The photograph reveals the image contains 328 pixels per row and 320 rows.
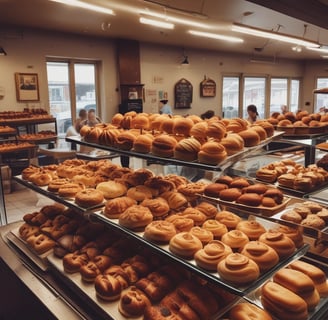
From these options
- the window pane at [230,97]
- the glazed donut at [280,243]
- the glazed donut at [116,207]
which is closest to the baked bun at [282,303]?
the glazed donut at [280,243]

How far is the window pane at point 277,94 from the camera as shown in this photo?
1245cm

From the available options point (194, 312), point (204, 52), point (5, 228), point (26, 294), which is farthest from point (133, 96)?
point (194, 312)

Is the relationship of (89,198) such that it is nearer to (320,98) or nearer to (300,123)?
(300,123)

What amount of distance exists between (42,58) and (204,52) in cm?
477

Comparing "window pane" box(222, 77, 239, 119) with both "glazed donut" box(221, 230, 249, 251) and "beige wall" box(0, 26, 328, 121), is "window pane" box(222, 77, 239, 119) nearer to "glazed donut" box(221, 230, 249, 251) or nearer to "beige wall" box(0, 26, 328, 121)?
"beige wall" box(0, 26, 328, 121)

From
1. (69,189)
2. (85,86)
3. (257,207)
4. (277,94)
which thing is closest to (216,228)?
(257,207)

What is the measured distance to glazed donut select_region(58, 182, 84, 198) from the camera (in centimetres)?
209

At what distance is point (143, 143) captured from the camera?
1.82 m

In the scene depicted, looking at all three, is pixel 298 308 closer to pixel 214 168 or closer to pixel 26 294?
pixel 214 168

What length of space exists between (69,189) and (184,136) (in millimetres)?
816

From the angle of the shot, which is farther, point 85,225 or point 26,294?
point 85,225

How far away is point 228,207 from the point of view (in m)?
1.74

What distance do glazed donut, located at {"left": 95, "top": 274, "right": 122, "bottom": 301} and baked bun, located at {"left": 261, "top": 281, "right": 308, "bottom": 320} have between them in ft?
2.19

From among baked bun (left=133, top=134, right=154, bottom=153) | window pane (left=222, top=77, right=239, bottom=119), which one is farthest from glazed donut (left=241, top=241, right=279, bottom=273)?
window pane (left=222, top=77, right=239, bottom=119)
